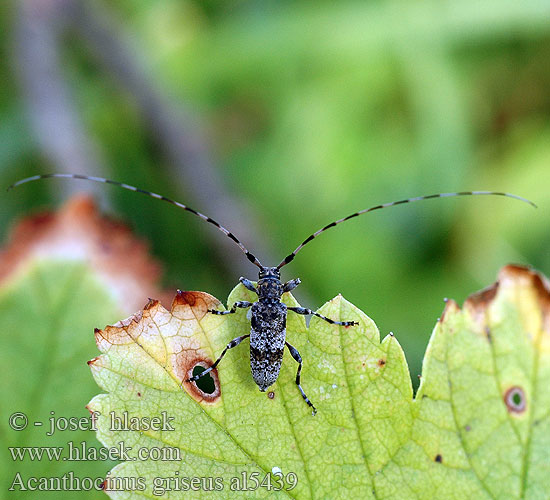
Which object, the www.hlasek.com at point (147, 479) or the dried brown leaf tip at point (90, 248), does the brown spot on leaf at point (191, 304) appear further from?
the dried brown leaf tip at point (90, 248)

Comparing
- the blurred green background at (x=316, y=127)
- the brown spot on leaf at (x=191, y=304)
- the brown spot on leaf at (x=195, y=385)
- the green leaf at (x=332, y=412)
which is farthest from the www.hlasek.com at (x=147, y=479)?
the blurred green background at (x=316, y=127)

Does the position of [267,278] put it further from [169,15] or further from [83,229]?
[169,15]

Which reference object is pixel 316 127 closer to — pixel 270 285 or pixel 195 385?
pixel 270 285

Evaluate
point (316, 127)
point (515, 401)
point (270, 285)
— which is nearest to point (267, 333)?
point (270, 285)

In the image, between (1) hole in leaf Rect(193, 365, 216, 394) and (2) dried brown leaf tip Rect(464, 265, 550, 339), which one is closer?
(1) hole in leaf Rect(193, 365, 216, 394)

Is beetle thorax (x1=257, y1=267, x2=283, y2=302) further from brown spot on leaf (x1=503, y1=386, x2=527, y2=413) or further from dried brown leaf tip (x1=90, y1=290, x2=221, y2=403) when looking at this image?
brown spot on leaf (x1=503, y1=386, x2=527, y2=413)

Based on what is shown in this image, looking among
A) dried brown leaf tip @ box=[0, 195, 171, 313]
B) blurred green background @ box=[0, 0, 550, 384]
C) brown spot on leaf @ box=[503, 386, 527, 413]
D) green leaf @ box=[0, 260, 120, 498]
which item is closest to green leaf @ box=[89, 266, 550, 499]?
brown spot on leaf @ box=[503, 386, 527, 413]

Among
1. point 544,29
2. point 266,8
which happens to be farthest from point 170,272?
point 544,29
